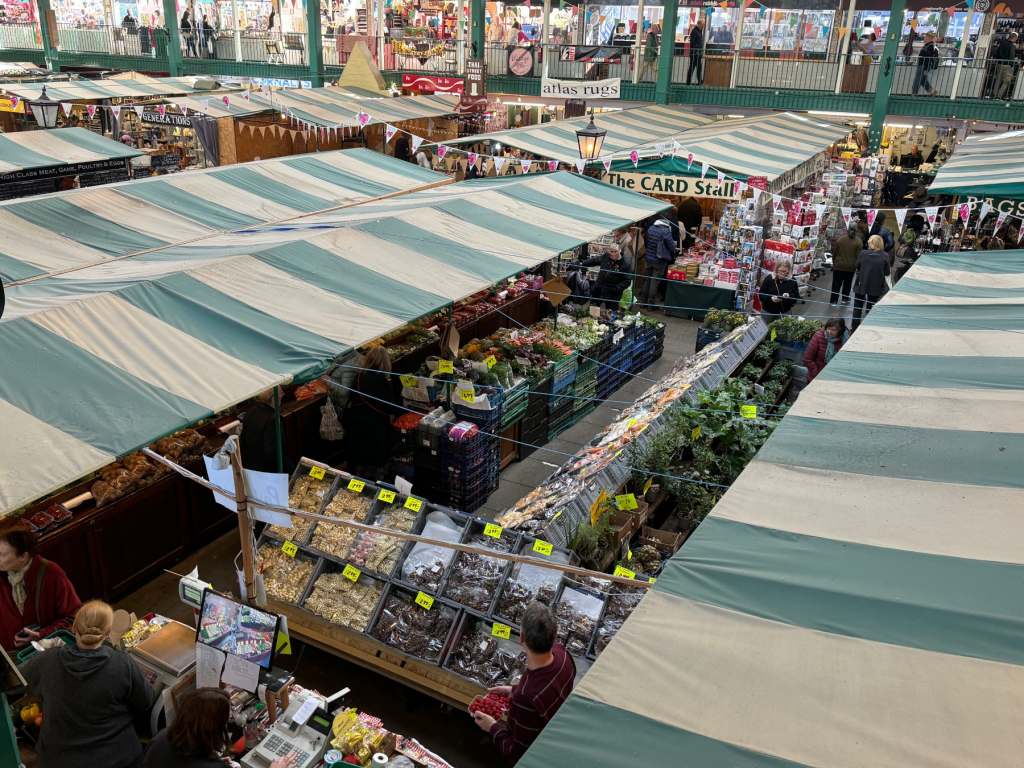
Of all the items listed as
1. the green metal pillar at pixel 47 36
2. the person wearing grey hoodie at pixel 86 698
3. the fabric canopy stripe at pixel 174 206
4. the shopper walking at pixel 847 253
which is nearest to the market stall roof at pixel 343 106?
the fabric canopy stripe at pixel 174 206

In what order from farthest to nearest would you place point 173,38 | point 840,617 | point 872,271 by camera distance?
1. point 173,38
2. point 872,271
3. point 840,617

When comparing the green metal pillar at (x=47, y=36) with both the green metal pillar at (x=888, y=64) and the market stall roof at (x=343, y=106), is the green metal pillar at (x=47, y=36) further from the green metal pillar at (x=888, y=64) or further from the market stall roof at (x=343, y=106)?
the green metal pillar at (x=888, y=64)

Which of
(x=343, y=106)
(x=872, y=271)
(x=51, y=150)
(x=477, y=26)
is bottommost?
(x=872, y=271)

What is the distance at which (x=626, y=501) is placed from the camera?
6105mm

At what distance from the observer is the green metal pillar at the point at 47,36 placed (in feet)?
104

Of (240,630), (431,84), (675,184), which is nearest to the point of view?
(240,630)

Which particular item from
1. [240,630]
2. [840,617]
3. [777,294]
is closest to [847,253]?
[777,294]

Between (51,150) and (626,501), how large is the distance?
40.8ft

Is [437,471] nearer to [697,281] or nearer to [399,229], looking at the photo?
[399,229]

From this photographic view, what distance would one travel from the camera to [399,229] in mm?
8570

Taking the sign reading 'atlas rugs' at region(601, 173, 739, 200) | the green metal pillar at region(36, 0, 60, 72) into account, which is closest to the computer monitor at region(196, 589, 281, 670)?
the sign reading 'atlas rugs' at region(601, 173, 739, 200)

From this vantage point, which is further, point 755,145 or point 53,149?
point 755,145

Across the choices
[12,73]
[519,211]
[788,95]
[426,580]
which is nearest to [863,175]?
[788,95]

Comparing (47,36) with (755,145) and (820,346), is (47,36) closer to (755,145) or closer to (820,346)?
(755,145)
